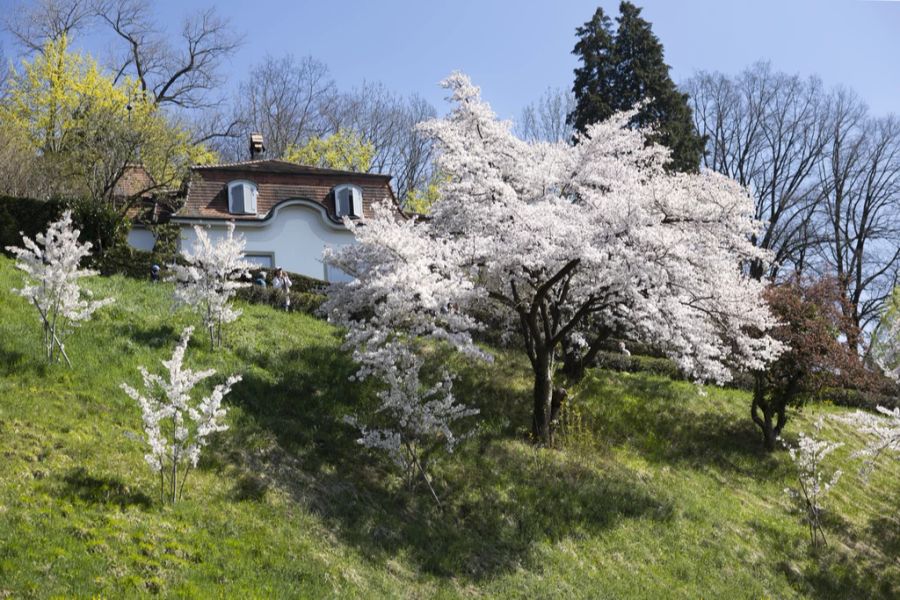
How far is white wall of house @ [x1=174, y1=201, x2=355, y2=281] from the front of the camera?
29.3 m

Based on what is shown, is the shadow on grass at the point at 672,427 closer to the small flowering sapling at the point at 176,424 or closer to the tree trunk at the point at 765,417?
the tree trunk at the point at 765,417

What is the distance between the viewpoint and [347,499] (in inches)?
471

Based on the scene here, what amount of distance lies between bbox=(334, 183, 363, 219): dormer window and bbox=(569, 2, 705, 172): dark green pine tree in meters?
8.99

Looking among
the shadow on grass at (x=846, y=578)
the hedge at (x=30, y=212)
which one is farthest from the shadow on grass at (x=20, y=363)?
the shadow on grass at (x=846, y=578)

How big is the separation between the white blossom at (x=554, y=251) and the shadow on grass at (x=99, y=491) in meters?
4.43

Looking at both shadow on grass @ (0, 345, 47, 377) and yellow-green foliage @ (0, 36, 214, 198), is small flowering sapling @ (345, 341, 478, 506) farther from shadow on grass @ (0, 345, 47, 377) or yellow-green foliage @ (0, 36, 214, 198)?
yellow-green foliage @ (0, 36, 214, 198)

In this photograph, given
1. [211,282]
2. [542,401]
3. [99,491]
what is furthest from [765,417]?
[99,491]

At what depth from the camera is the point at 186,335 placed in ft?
38.3

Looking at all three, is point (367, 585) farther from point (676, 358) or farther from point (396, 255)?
point (676, 358)

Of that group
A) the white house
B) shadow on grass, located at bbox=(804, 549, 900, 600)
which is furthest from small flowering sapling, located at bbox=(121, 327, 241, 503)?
the white house

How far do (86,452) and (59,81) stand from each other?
27.5 metres

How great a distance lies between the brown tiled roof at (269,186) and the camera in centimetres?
2948

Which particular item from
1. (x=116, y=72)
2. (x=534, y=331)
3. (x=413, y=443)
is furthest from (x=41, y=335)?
(x=116, y=72)

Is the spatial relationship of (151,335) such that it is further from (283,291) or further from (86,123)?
(86,123)
